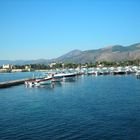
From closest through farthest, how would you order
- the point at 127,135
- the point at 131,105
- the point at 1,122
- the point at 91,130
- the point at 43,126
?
the point at 127,135 < the point at 91,130 < the point at 43,126 < the point at 1,122 < the point at 131,105

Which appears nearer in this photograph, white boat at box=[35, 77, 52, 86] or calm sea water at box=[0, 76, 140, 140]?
calm sea water at box=[0, 76, 140, 140]

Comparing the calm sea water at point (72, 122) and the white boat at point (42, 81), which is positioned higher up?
the white boat at point (42, 81)

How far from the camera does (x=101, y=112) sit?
46.3 m

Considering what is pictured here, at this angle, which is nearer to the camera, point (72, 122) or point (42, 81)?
point (72, 122)

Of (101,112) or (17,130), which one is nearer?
(17,130)

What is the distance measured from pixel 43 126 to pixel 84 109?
12.6 metres

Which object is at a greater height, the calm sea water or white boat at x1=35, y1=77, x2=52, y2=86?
white boat at x1=35, y1=77, x2=52, y2=86

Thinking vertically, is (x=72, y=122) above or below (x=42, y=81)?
below

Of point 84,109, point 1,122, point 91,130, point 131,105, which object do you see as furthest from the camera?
point 131,105

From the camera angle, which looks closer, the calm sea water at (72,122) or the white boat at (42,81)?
the calm sea water at (72,122)

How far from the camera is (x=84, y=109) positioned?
49531 millimetres

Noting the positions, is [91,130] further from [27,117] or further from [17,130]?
[27,117]

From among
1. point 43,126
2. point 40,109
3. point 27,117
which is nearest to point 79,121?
point 43,126

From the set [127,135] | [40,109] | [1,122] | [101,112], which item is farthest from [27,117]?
[127,135]
